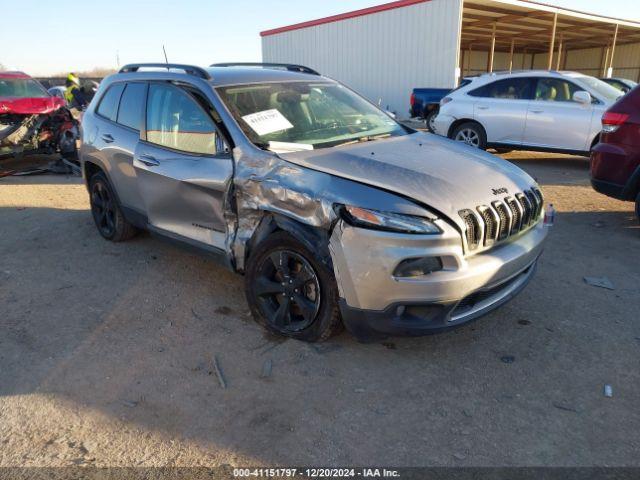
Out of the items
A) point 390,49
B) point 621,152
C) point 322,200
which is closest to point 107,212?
point 322,200

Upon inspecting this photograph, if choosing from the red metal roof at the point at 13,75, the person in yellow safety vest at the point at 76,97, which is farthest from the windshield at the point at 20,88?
the person in yellow safety vest at the point at 76,97

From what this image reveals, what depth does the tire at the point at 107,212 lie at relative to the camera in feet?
17.2

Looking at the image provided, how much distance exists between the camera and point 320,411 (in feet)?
9.04

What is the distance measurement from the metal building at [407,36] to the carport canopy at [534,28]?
0.04 meters

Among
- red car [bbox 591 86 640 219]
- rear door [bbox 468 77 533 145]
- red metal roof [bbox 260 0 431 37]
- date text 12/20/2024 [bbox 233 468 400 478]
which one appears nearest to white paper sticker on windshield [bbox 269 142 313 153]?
date text 12/20/2024 [bbox 233 468 400 478]

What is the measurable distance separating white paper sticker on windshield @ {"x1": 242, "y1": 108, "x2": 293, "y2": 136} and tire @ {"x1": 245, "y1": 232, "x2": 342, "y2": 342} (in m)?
0.83

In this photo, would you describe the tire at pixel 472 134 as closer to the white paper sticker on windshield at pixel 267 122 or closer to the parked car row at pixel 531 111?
the parked car row at pixel 531 111

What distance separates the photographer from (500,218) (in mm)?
3053

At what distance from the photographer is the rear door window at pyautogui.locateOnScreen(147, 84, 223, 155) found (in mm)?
3730

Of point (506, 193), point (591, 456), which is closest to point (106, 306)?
point (506, 193)

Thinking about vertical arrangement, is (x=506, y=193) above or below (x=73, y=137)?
above

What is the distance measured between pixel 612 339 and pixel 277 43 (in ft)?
75.9

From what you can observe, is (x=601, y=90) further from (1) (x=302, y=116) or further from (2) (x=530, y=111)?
(1) (x=302, y=116)

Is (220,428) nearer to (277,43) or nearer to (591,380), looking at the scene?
(591,380)
